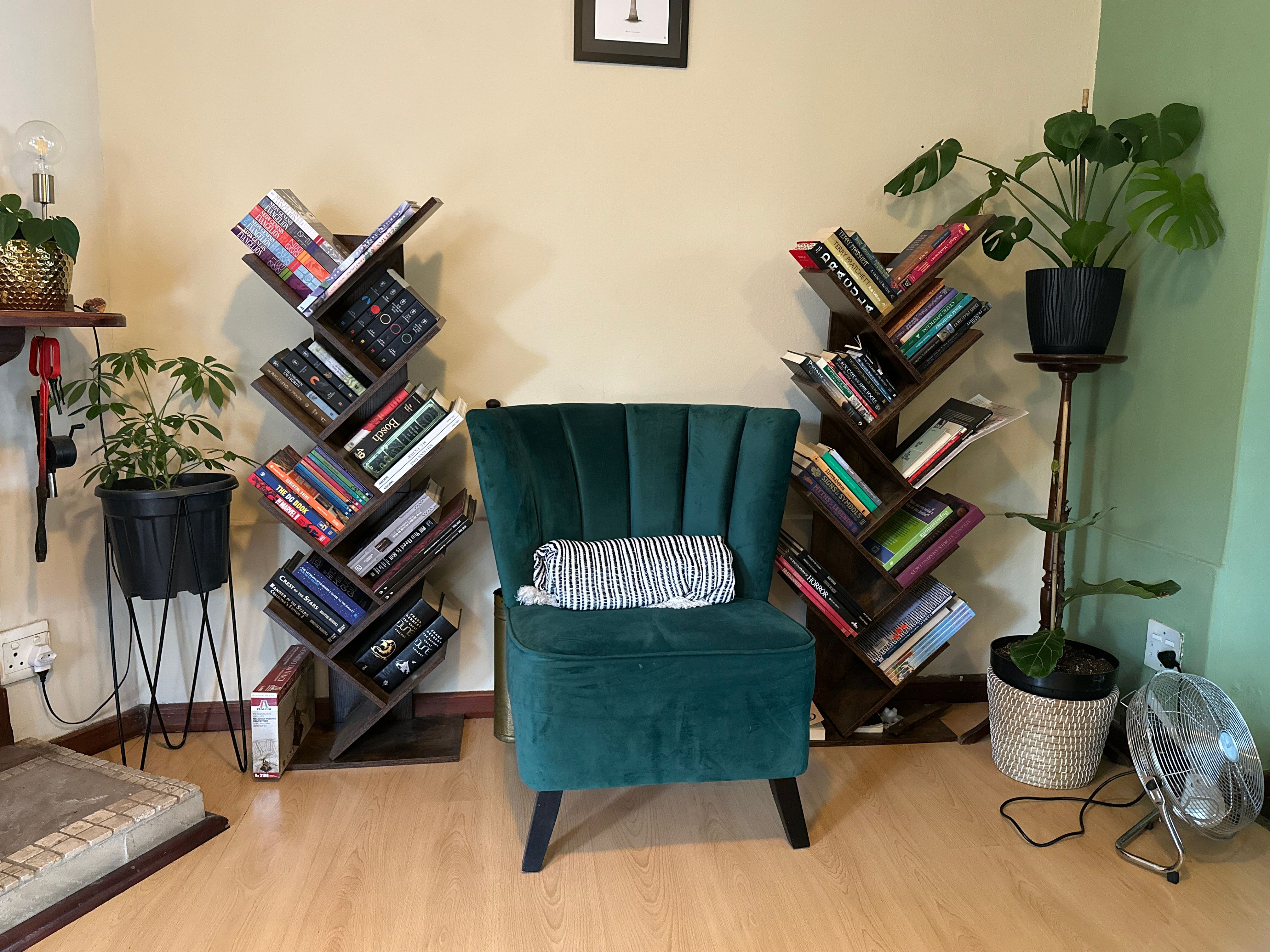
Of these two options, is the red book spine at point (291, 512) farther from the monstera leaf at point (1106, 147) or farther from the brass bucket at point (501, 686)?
the monstera leaf at point (1106, 147)

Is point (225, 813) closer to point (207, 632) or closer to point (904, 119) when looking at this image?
point (207, 632)

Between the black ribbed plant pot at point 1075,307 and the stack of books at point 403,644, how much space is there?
1778 mm

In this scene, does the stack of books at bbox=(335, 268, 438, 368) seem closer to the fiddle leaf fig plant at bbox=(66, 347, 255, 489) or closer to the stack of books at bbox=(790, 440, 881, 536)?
the fiddle leaf fig plant at bbox=(66, 347, 255, 489)

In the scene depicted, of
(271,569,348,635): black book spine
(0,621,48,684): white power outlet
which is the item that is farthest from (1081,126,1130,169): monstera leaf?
(0,621,48,684): white power outlet

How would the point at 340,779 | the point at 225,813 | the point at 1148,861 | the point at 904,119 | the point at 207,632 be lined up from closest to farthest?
the point at 1148,861
the point at 225,813
the point at 340,779
the point at 207,632
the point at 904,119

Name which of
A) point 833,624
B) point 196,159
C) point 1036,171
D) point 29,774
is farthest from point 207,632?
point 1036,171

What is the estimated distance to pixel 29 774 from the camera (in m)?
1.88

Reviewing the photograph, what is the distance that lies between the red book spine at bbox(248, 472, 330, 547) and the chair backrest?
0.44 meters

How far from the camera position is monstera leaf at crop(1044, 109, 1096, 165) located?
203 cm

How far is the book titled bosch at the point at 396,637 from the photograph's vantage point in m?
2.21

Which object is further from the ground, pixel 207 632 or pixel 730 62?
pixel 730 62

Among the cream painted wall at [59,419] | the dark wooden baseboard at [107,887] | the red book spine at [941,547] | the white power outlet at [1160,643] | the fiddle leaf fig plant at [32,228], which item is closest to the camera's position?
the dark wooden baseboard at [107,887]

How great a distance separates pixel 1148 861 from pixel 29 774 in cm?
248

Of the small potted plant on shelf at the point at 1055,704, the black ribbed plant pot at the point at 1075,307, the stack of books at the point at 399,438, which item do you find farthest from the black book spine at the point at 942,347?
the stack of books at the point at 399,438
